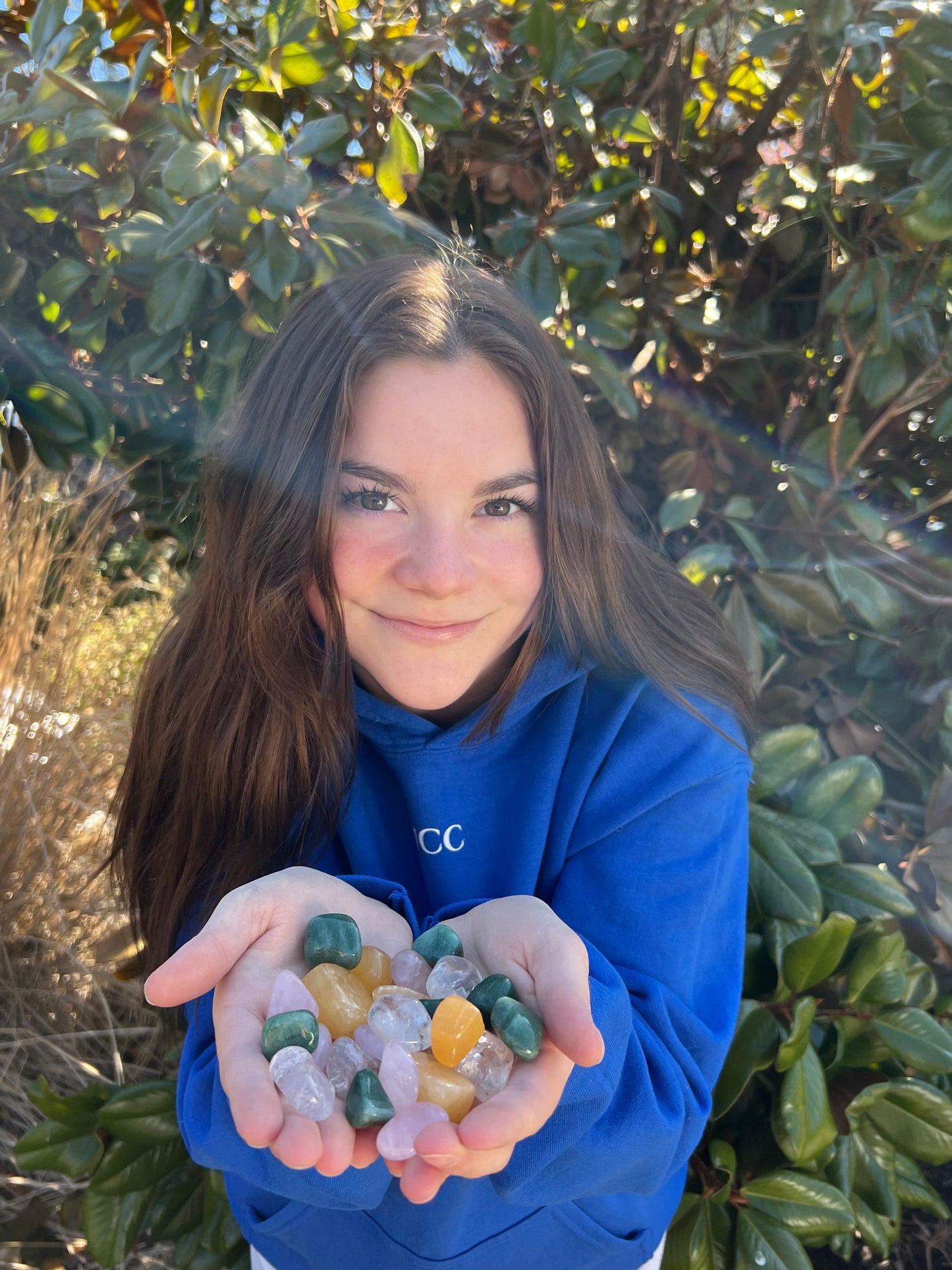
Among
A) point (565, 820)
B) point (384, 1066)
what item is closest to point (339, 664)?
point (565, 820)

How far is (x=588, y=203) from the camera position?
148cm

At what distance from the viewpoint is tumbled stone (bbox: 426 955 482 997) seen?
37.9 inches

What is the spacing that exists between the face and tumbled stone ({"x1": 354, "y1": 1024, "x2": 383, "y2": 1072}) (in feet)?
1.18

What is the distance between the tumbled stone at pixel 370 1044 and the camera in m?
0.98

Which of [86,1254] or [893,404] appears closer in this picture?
[893,404]

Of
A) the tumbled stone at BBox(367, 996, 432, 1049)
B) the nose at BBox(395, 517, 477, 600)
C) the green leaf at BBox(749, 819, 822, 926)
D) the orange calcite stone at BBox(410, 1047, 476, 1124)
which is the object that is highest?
the nose at BBox(395, 517, 477, 600)

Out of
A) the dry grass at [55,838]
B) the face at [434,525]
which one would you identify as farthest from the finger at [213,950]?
the dry grass at [55,838]

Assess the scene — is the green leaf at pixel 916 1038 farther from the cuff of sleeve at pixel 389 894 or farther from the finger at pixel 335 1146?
the finger at pixel 335 1146

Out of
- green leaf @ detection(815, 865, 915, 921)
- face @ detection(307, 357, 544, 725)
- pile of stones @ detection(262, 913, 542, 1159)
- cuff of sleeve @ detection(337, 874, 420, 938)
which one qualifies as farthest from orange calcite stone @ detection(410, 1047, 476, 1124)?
green leaf @ detection(815, 865, 915, 921)

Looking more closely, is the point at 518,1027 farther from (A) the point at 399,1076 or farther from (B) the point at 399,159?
(B) the point at 399,159

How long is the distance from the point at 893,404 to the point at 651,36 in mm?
700

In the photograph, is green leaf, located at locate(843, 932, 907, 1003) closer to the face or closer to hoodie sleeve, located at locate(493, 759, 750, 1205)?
hoodie sleeve, located at locate(493, 759, 750, 1205)

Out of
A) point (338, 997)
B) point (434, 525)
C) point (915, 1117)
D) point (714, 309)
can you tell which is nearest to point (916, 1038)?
point (915, 1117)

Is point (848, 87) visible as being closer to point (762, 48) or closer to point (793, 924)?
point (762, 48)
